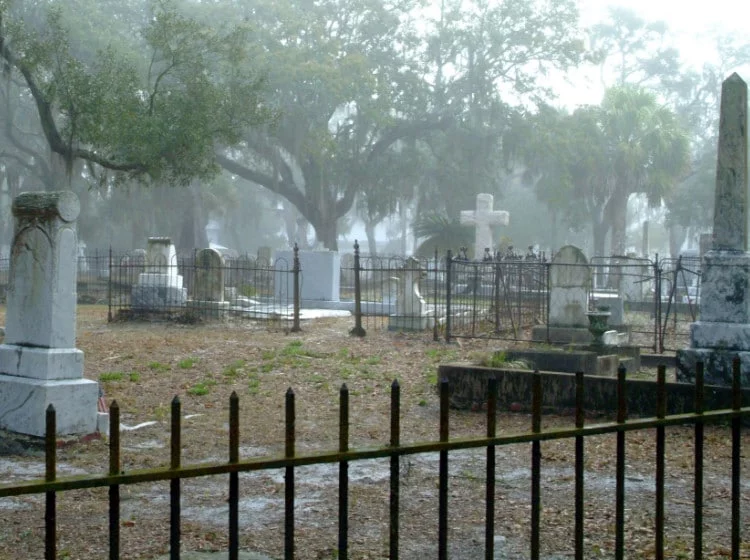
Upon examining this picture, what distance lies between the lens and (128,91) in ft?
59.3

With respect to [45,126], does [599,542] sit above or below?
below

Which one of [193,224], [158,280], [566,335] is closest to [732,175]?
[566,335]

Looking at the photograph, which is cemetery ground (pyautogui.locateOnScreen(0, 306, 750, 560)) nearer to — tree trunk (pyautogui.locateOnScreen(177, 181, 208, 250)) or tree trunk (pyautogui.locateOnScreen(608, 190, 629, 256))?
tree trunk (pyautogui.locateOnScreen(608, 190, 629, 256))

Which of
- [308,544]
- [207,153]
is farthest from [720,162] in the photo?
[207,153]

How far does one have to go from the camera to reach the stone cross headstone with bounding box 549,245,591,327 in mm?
15250

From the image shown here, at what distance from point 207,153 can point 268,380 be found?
8.57 metres

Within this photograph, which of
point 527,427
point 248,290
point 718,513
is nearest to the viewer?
point 718,513

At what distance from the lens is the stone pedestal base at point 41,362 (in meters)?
7.87

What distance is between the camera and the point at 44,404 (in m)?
7.80

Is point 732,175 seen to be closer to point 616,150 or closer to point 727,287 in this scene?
point 727,287

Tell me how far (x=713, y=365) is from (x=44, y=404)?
6.23 m

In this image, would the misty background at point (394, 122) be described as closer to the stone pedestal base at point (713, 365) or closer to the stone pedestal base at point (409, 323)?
the stone pedestal base at point (409, 323)

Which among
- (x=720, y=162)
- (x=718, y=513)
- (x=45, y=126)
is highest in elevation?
(x=45, y=126)

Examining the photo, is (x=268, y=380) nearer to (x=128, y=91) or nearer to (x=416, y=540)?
(x=416, y=540)
